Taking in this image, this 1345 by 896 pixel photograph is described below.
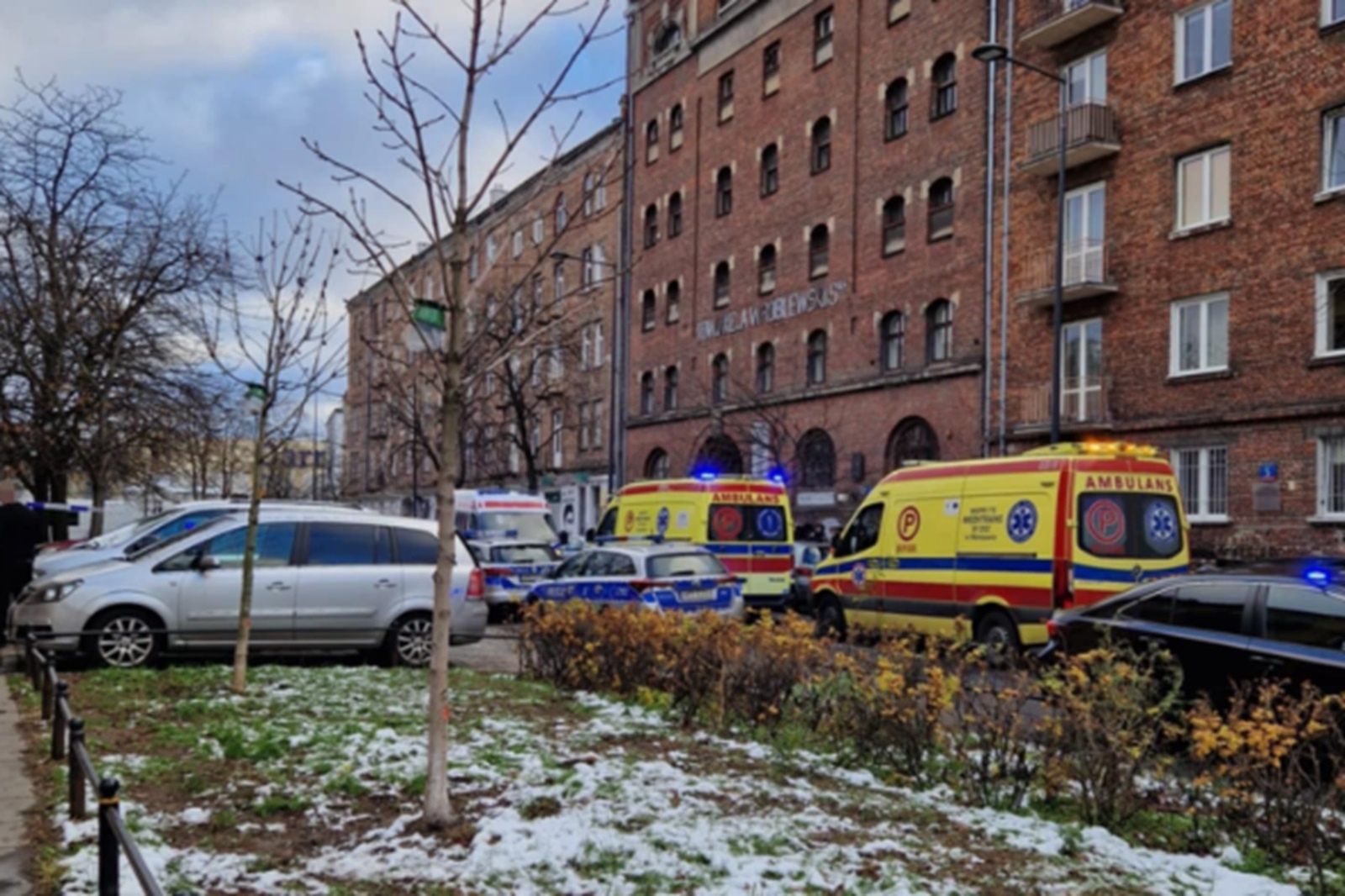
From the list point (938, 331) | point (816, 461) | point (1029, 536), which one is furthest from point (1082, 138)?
point (1029, 536)

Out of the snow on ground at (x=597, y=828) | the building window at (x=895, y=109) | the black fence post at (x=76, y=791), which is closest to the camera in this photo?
the snow on ground at (x=597, y=828)

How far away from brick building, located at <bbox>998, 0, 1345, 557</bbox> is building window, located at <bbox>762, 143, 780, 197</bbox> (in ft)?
34.1

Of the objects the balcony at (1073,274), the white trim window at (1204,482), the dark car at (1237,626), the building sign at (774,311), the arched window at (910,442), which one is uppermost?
the building sign at (774,311)

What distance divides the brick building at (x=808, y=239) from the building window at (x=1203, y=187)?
5.32 meters

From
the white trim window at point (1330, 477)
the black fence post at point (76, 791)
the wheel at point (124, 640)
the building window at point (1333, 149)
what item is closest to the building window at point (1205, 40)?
the building window at point (1333, 149)

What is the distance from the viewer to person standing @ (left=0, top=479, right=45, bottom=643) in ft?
43.8

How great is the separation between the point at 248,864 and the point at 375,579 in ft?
26.6

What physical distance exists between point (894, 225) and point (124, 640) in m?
23.8

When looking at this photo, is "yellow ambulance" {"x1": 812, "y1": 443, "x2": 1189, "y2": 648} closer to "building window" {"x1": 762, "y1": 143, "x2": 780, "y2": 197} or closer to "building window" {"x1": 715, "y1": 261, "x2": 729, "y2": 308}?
"building window" {"x1": 762, "y1": 143, "x2": 780, "y2": 197}

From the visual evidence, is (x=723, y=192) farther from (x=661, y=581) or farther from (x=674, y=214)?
(x=661, y=581)

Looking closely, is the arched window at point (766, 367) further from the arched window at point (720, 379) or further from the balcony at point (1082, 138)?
the balcony at point (1082, 138)

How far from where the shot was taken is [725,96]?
3997 cm

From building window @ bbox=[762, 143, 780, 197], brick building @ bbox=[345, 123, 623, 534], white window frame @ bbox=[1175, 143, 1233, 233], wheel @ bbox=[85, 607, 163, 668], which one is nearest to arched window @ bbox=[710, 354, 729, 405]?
brick building @ bbox=[345, 123, 623, 534]

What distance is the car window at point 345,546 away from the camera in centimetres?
1339
